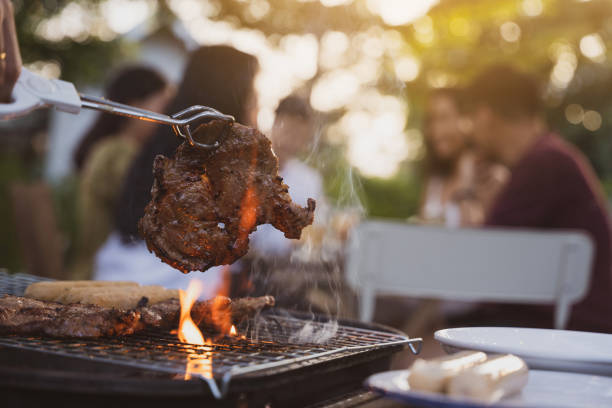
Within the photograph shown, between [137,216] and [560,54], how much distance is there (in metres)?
9.56

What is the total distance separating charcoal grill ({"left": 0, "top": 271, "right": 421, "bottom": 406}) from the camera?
137 centimetres

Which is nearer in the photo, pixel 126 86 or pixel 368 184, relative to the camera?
pixel 126 86

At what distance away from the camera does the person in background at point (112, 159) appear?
524 centimetres

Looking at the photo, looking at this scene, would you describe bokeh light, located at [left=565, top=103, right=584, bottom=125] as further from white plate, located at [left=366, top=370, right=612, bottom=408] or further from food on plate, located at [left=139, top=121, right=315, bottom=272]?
white plate, located at [left=366, top=370, right=612, bottom=408]

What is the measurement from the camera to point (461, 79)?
10.6 metres

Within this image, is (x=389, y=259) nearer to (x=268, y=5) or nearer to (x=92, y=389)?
(x=92, y=389)

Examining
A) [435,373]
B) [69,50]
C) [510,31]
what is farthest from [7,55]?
[69,50]

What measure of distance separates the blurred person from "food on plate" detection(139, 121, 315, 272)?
5.62 ft

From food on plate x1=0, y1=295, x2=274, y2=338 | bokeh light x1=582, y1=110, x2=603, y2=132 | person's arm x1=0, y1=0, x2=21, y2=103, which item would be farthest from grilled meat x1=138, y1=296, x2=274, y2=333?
bokeh light x1=582, y1=110, x2=603, y2=132

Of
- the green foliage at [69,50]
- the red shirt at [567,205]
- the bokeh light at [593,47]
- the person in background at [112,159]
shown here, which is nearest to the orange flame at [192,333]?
the person in background at [112,159]

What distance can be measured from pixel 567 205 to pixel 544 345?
3.38m

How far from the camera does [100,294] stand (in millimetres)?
2121

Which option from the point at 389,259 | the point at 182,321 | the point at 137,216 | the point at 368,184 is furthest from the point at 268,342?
the point at 368,184

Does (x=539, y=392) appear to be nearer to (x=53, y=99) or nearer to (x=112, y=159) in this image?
(x=53, y=99)
